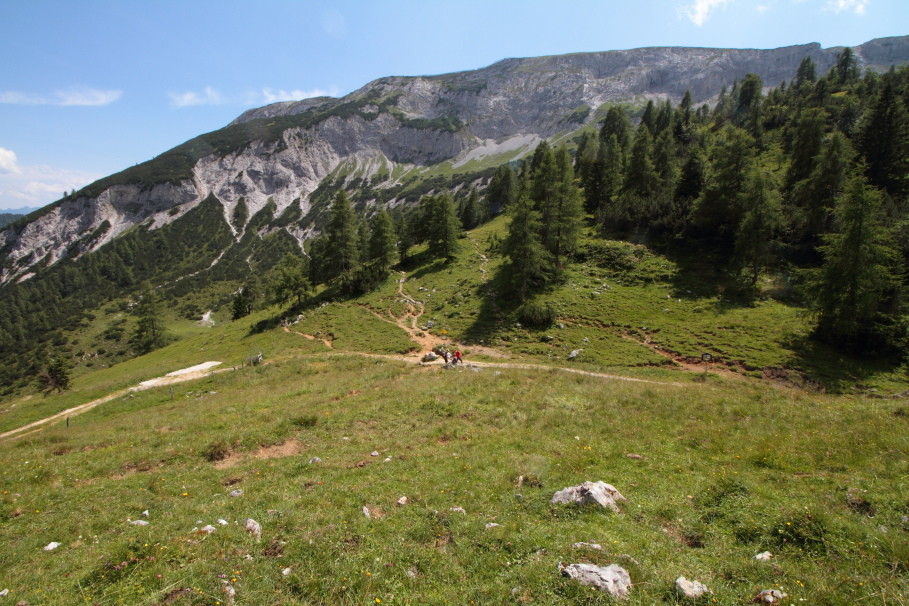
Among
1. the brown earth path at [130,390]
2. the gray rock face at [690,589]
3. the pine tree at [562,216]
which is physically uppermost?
the pine tree at [562,216]

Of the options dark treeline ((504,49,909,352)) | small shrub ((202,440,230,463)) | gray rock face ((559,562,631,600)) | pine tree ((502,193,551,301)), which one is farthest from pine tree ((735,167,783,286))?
small shrub ((202,440,230,463))

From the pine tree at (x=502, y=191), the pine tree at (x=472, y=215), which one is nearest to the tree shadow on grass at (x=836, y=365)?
the pine tree at (x=502, y=191)

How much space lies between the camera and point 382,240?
59469 mm

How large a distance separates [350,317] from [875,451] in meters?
46.7

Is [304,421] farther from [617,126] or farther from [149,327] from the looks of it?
→ [617,126]

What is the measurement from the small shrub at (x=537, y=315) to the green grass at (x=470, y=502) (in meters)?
19.9

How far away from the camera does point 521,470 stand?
1183 centimetres

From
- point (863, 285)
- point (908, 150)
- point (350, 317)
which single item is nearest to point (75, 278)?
point (350, 317)

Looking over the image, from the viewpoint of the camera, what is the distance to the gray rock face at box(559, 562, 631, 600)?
20.7 feet

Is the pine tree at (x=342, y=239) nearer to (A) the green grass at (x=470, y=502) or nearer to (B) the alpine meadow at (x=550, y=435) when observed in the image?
(B) the alpine meadow at (x=550, y=435)

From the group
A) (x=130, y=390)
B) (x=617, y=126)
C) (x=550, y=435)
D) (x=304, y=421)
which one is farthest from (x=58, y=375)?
(x=617, y=126)

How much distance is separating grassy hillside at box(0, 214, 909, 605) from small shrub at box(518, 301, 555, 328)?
11925 mm

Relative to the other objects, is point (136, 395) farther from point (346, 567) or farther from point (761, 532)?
point (761, 532)

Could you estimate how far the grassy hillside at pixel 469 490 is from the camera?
22.4 feet
